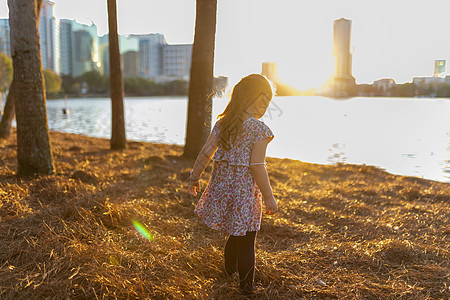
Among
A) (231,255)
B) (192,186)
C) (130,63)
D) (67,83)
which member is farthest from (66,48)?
(130,63)

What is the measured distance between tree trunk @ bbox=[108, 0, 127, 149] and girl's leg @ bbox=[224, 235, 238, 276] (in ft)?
24.7

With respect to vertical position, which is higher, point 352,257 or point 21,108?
point 21,108

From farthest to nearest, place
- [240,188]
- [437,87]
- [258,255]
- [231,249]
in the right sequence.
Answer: [437,87], [258,255], [231,249], [240,188]

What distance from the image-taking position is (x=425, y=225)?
4.46m

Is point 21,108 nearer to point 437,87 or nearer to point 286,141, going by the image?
point 286,141

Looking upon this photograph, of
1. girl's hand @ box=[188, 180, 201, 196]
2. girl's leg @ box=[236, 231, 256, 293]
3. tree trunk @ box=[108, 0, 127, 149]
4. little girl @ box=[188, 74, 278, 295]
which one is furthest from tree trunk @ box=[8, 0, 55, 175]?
girl's leg @ box=[236, 231, 256, 293]

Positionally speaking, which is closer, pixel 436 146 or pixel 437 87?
pixel 436 146

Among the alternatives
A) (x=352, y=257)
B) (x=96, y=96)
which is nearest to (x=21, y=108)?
(x=352, y=257)

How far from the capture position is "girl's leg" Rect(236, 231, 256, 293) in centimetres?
263

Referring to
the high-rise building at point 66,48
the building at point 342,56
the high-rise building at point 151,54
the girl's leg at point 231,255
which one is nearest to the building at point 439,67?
the girl's leg at point 231,255

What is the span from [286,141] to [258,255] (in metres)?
15.5

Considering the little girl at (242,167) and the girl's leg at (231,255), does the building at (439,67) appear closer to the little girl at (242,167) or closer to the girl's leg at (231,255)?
the little girl at (242,167)

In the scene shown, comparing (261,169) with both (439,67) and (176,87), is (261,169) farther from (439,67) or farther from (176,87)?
(176,87)

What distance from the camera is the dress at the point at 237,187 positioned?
2.48 m
